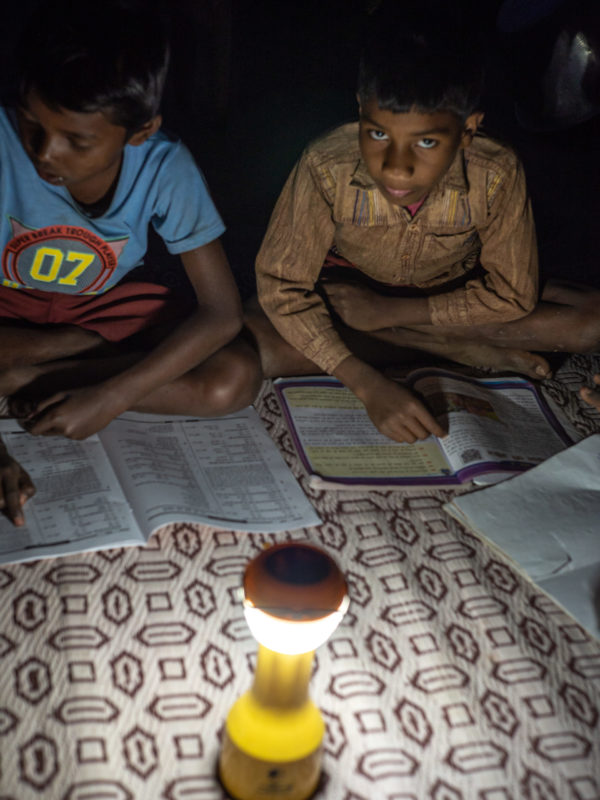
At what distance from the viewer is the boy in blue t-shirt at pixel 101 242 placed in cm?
86

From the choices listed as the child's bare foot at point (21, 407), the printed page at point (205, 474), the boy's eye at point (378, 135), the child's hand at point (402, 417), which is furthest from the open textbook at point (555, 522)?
the child's bare foot at point (21, 407)

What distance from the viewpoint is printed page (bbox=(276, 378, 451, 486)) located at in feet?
3.52

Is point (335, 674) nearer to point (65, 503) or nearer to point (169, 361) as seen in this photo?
point (65, 503)

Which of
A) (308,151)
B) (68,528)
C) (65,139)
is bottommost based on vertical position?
(68,528)

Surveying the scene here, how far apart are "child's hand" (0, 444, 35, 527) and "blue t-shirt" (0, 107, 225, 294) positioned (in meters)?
0.30

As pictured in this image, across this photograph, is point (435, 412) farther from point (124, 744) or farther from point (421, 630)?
point (124, 744)

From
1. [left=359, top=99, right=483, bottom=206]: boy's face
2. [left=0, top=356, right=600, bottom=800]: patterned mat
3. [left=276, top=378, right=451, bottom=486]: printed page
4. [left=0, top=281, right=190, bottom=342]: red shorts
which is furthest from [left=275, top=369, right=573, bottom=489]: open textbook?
[left=359, top=99, right=483, bottom=206]: boy's face

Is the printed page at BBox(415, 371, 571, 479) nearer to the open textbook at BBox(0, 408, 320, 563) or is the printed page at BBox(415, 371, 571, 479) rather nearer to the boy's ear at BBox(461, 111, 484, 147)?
the open textbook at BBox(0, 408, 320, 563)

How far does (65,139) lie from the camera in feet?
2.83

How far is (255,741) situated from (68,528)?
0.38 metres

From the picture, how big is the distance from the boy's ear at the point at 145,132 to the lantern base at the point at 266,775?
2.33 ft

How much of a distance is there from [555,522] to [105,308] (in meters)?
0.75

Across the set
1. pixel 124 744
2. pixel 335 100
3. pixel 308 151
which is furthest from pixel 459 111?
pixel 335 100

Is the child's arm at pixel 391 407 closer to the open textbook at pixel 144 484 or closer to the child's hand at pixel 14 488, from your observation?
the open textbook at pixel 144 484
